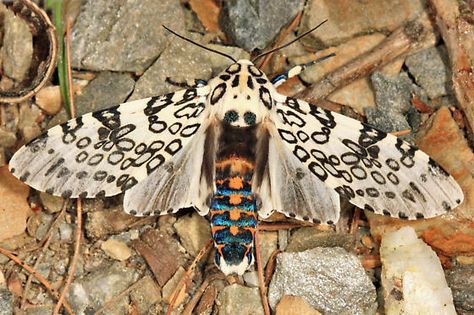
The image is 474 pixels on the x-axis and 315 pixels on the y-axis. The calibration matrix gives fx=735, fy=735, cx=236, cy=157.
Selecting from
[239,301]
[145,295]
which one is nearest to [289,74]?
[239,301]

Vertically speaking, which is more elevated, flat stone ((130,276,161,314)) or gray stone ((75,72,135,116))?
gray stone ((75,72,135,116))

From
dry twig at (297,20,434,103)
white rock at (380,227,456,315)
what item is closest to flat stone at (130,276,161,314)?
white rock at (380,227,456,315)

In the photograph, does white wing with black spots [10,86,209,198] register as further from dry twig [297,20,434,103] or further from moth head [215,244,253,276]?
dry twig [297,20,434,103]

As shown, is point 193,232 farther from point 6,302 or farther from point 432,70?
point 432,70

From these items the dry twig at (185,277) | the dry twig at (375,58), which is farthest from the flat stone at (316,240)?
the dry twig at (375,58)

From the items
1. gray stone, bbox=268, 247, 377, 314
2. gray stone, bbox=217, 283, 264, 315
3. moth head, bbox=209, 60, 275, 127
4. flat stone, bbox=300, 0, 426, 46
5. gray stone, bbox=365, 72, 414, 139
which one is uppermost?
flat stone, bbox=300, 0, 426, 46
